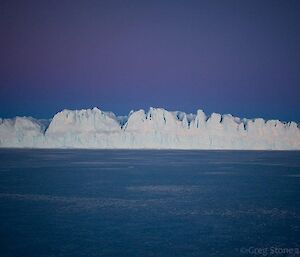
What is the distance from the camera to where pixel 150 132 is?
15650 centimetres

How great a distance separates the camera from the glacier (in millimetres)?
149500

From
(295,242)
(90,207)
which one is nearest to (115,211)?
(90,207)

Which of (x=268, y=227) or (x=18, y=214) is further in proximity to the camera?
(x=18, y=214)

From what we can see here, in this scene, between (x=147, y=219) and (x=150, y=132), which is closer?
(x=147, y=219)

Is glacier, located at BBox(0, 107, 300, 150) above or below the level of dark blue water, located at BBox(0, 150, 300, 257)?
above

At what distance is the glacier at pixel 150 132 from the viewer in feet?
490

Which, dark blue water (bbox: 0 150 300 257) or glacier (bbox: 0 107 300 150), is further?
glacier (bbox: 0 107 300 150)

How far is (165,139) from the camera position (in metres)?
159

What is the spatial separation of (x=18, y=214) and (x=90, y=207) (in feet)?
17.1

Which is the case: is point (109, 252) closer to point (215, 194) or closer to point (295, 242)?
point (295, 242)

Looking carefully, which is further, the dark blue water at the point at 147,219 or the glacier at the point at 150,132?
the glacier at the point at 150,132

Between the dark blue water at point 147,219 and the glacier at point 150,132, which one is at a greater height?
the glacier at point 150,132

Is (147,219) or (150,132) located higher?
(150,132)

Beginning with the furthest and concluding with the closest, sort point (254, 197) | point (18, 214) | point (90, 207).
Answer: point (254, 197), point (90, 207), point (18, 214)
